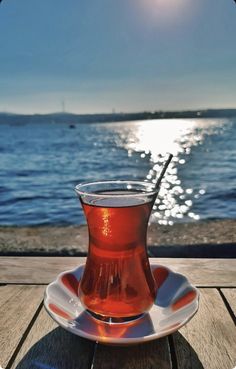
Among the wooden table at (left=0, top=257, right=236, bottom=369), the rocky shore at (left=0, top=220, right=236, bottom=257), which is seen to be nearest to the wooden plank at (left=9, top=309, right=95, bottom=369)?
the wooden table at (left=0, top=257, right=236, bottom=369)

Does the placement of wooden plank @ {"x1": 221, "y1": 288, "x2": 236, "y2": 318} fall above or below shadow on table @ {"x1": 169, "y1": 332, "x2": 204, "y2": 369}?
below

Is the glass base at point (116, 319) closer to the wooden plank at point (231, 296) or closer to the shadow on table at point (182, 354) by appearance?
the shadow on table at point (182, 354)

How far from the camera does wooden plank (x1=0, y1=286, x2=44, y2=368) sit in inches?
34.4

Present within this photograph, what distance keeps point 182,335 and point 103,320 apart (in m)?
0.18

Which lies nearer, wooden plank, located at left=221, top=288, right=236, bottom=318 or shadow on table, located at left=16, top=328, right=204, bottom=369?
shadow on table, located at left=16, top=328, right=204, bottom=369

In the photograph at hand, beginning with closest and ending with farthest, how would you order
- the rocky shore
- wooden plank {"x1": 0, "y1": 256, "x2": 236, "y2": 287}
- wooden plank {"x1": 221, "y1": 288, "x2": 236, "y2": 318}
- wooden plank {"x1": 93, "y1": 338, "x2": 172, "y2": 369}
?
1. wooden plank {"x1": 93, "y1": 338, "x2": 172, "y2": 369}
2. wooden plank {"x1": 221, "y1": 288, "x2": 236, "y2": 318}
3. wooden plank {"x1": 0, "y1": 256, "x2": 236, "y2": 287}
4. the rocky shore

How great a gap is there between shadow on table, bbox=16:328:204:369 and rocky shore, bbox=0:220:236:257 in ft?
10.6

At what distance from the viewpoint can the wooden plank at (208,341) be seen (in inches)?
31.7

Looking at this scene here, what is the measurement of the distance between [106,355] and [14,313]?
0.33 metres

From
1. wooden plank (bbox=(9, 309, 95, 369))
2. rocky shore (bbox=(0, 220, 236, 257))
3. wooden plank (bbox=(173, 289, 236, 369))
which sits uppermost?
wooden plank (bbox=(9, 309, 95, 369))

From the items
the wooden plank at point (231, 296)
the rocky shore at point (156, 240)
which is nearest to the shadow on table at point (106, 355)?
the wooden plank at point (231, 296)

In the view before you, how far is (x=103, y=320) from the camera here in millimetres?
884

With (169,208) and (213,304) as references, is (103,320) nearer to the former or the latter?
(213,304)

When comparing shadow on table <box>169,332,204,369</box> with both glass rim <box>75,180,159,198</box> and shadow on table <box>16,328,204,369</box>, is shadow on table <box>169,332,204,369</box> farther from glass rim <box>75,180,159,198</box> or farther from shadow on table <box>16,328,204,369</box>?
glass rim <box>75,180,159,198</box>
